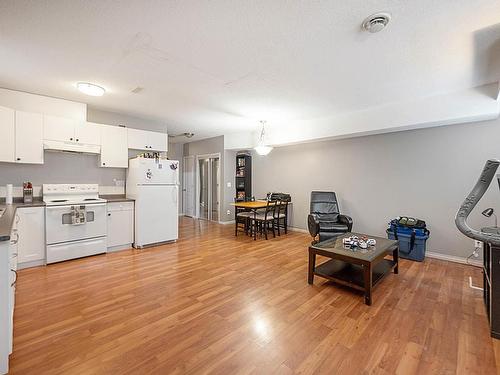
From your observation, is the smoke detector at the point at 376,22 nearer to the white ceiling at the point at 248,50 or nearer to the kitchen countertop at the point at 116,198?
the white ceiling at the point at 248,50

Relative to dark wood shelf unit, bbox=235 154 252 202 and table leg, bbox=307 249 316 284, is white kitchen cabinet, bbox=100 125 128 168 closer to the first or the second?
dark wood shelf unit, bbox=235 154 252 202

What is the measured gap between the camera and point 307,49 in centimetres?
235

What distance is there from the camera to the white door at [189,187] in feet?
25.9

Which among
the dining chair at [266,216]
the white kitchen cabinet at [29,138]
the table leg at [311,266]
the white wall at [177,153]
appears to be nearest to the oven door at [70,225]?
the white kitchen cabinet at [29,138]

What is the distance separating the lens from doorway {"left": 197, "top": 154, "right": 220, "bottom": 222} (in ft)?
23.4

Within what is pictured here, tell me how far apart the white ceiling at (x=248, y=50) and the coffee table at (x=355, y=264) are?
2.15m

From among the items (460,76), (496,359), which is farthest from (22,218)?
(460,76)

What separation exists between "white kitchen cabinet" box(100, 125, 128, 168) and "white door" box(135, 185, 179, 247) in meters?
0.69

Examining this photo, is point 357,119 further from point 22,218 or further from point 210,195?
Result: point 22,218

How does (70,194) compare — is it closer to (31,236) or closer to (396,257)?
(31,236)

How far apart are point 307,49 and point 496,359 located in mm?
2985

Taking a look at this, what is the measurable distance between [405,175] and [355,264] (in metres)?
2.52

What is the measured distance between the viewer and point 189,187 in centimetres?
802

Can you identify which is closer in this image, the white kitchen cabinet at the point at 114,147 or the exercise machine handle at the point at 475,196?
the exercise machine handle at the point at 475,196
